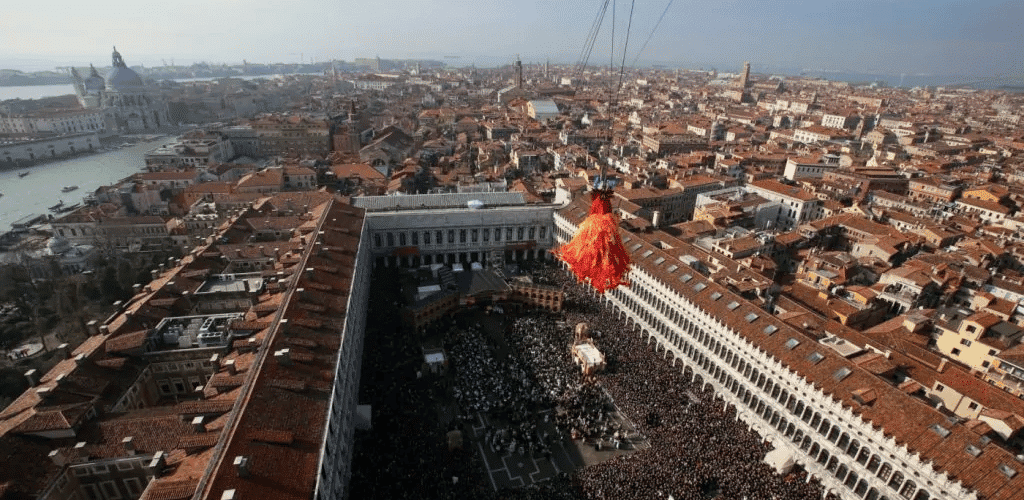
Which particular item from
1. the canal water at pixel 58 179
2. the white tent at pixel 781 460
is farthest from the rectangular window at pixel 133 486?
the canal water at pixel 58 179

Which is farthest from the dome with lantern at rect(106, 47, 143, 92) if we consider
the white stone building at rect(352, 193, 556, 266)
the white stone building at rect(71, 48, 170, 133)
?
the white stone building at rect(352, 193, 556, 266)

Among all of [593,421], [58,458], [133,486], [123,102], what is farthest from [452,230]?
[123,102]

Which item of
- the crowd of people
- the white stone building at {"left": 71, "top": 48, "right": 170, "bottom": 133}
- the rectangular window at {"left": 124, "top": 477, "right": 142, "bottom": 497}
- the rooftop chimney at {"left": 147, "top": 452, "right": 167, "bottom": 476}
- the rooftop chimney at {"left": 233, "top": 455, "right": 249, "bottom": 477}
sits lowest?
the crowd of people

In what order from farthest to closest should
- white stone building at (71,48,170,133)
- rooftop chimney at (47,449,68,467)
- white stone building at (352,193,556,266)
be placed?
white stone building at (71,48,170,133) < white stone building at (352,193,556,266) < rooftop chimney at (47,449,68,467)

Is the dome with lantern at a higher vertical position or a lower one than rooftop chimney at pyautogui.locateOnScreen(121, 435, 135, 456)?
higher

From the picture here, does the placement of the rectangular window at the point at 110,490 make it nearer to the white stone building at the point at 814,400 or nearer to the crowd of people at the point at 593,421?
the crowd of people at the point at 593,421

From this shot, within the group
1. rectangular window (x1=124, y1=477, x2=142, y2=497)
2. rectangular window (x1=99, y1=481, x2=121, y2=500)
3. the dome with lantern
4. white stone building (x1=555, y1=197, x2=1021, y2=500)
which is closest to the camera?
rectangular window (x1=99, y1=481, x2=121, y2=500)

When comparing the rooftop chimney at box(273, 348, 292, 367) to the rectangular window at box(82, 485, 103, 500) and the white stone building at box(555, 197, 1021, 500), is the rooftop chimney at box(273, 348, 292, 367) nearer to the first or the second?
the rectangular window at box(82, 485, 103, 500)
